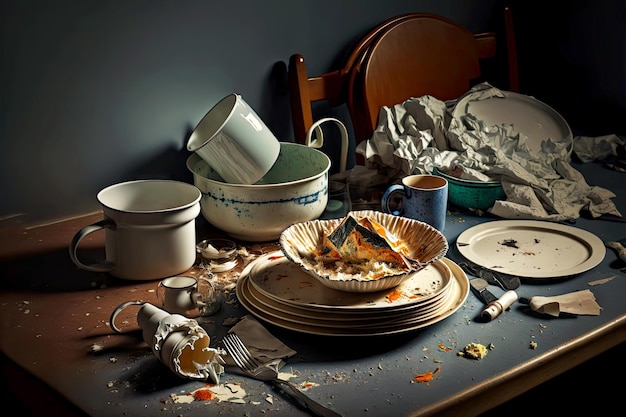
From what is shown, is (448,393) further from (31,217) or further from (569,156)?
(569,156)

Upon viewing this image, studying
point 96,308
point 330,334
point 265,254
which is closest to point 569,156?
point 265,254

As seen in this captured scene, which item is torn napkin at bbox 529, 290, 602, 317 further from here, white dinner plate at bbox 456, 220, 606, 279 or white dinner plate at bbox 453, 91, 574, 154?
white dinner plate at bbox 453, 91, 574, 154

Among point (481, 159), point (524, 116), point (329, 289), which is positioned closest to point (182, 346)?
point (329, 289)

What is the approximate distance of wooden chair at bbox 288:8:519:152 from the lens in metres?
1.76

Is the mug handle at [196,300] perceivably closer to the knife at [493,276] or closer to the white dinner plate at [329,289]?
the white dinner plate at [329,289]

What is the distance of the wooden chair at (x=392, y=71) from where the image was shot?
69.4 inches

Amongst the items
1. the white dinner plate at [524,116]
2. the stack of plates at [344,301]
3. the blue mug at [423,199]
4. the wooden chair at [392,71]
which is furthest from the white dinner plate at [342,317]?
the white dinner plate at [524,116]

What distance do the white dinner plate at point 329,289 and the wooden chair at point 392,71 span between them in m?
0.52

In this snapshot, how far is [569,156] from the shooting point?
186 centimetres

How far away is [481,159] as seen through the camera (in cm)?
171

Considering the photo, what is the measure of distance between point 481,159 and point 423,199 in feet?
0.97

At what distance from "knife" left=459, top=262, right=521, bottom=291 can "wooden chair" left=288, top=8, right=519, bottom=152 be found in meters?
0.52

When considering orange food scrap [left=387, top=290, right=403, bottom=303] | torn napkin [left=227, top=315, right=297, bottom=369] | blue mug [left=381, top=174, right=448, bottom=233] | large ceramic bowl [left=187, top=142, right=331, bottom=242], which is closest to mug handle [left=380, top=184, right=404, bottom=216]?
blue mug [left=381, top=174, right=448, bottom=233]

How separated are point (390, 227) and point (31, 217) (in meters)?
0.70
